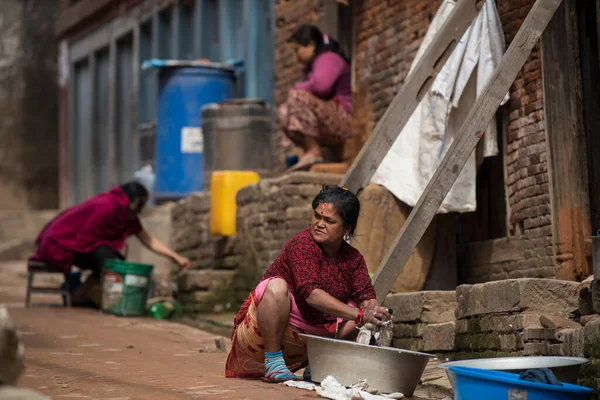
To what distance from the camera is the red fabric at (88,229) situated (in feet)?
32.1

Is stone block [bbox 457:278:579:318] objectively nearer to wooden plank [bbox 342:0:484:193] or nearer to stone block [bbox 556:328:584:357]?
stone block [bbox 556:328:584:357]

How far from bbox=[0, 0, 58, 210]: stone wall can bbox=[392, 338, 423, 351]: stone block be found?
1369 centimetres

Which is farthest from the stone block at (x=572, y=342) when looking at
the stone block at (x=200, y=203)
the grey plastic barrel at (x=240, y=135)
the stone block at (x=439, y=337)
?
the grey plastic barrel at (x=240, y=135)

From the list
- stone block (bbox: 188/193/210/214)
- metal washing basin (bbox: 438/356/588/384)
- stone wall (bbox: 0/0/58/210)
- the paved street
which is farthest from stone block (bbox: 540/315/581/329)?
stone wall (bbox: 0/0/58/210)

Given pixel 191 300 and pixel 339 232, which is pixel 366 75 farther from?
A: pixel 339 232

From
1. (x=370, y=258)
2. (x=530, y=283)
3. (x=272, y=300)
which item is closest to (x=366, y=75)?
(x=370, y=258)

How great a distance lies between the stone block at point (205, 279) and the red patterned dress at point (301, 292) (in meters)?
4.33

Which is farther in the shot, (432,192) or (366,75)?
(366,75)

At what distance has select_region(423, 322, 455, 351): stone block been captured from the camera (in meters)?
6.02

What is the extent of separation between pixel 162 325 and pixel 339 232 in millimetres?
4041

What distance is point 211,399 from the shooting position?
444cm

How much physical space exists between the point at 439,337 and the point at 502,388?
2.17m

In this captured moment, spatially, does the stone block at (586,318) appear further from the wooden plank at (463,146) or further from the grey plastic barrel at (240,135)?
the grey plastic barrel at (240,135)

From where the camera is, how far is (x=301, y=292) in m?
4.87
